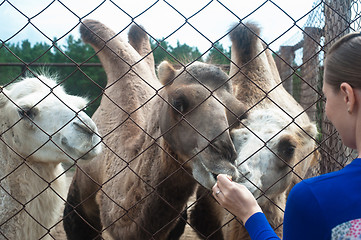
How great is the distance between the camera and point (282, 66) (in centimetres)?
870

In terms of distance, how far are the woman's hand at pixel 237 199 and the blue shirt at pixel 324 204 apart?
0.93 ft

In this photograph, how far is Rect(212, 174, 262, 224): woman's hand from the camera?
1.45 m

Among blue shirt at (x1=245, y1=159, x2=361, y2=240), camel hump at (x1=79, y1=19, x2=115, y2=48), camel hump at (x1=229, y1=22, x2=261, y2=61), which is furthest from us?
camel hump at (x1=79, y1=19, x2=115, y2=48)

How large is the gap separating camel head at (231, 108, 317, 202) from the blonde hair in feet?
4.42

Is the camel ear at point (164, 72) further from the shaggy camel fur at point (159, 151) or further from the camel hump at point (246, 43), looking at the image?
the camel hump at point (246, 43)

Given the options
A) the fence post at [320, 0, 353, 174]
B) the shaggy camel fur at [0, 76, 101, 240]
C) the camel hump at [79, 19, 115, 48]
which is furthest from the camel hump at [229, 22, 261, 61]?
the shaggy camel fur at [0, 76, 101, 240]

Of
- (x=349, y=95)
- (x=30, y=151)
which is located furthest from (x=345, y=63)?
(x=30, y=151)

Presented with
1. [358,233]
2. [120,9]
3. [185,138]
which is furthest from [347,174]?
[185,138]

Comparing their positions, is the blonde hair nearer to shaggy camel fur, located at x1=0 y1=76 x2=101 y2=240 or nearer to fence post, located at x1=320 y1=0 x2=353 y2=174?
A: shaggy camel fur, located at x1=0 y1=76 x2=101 y2=240

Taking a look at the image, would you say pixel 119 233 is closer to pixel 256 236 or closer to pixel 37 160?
pixel 37 160

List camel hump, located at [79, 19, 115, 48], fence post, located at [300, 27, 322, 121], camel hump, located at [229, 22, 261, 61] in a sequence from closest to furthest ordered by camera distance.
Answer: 1. camel hump, located at [229, 22, 261, 61]
2. camel hump, located at [79, 19, 115, 48]
3. fence post, located at [300, 27, 322, 121]

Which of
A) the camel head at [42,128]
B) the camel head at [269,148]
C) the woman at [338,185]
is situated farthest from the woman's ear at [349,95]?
the camel head at [42,128]

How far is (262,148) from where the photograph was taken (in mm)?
2523

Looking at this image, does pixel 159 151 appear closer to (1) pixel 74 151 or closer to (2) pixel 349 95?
(1) pixel 74 151
